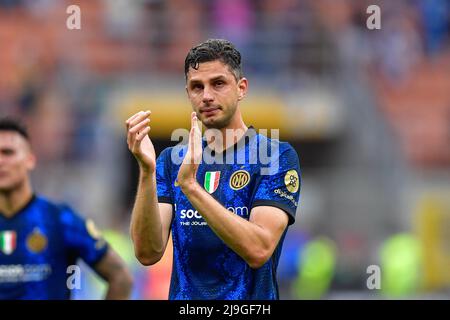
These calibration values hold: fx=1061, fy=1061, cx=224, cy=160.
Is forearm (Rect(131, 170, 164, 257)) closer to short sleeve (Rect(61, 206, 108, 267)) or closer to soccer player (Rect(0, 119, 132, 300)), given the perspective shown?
soccer player (Rect(0, 119, 132, 300))

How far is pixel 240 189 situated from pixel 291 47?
1525 centimetres

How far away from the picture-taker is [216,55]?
16.6 feet

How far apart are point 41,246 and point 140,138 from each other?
2735 mm

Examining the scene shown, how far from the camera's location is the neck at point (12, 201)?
748 cm

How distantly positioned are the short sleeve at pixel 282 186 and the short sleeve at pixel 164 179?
444mm

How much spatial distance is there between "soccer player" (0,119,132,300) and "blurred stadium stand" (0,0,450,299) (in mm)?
9906

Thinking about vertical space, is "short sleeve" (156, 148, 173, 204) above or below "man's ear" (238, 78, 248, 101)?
below

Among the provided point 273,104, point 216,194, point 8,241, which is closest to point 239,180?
point 216,194

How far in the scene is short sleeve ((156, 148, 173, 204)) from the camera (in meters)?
5.23

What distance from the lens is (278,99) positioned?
19.2 meters

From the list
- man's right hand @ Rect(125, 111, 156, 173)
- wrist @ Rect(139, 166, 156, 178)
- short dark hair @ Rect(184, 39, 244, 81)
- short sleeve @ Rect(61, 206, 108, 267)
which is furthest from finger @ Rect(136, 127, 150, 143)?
Answer: short sleeve @ Rect(61, 206, 108, 267)

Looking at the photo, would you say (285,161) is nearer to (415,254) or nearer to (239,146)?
(239,146)

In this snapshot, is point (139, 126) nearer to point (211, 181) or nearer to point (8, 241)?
point (211, 181)
